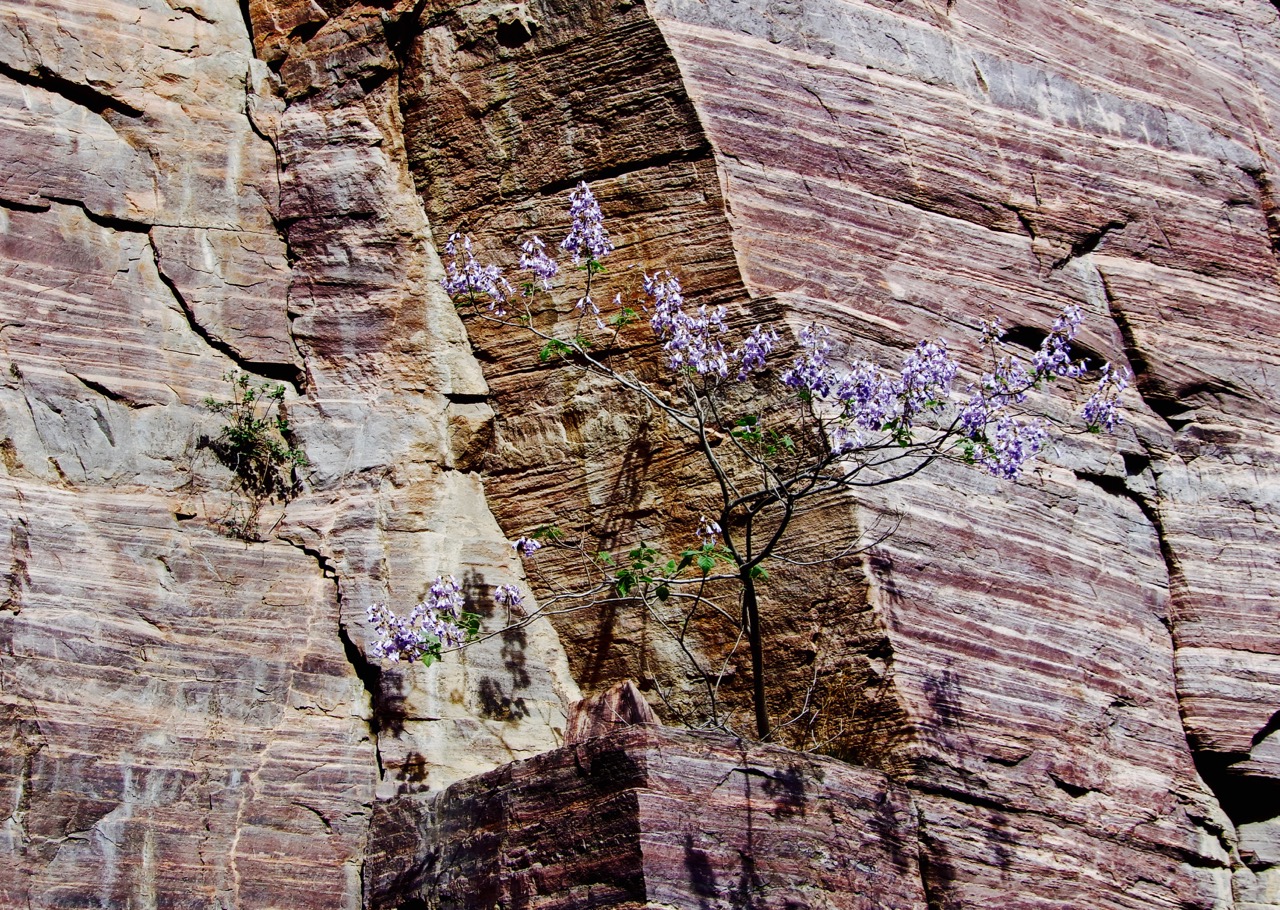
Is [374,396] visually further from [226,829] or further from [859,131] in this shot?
[859,131]

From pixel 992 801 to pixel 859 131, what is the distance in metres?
4.03

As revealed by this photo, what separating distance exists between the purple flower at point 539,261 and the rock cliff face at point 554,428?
31 cm

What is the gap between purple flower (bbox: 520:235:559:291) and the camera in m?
7.63

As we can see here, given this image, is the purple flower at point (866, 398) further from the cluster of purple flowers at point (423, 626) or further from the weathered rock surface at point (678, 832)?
the cluster of purple flowers at point (423, 626)

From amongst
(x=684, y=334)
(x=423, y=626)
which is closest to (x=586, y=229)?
(x=684, y=334)

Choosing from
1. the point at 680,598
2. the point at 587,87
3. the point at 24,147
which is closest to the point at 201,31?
the point at 24,147

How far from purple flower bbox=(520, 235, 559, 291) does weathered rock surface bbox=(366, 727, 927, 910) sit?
8.01ft

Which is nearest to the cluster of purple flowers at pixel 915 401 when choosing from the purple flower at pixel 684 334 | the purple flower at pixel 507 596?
the purple flower at pixel 684 334

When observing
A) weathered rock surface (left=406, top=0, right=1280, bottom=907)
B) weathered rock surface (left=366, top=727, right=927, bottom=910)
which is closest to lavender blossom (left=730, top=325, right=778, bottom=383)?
weathered rock surface (left=406, top=0, right=1280, bottom=907)

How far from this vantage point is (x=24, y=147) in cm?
860

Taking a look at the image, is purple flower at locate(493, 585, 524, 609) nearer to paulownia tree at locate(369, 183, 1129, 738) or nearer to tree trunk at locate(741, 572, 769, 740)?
paulownia tree at locate(369, 183, 1129, 738)

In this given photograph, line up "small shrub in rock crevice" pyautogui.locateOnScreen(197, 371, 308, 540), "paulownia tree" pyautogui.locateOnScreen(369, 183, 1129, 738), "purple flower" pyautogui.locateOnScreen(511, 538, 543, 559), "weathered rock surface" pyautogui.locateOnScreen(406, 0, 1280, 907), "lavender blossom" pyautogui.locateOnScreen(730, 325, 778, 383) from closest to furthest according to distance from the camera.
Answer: "paulownia tree" pyautogui.locateOnScreen(369, 183, 1129, 738), "lavender blossom" pyautogui.locateOnScreen(730, 325, 778, 383), "weathered rock surface" pyautogui.locateOnScreen(406, 0, 1280, 907), "purple flower" pyautogui.locateOnScreen(511, 538, 543, 559), "small shrub in rock crevice" pyautogui.locateOnScreen(197, 371, 308, 540)

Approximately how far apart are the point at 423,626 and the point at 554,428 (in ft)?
5.37

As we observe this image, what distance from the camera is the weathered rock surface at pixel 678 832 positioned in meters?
6.30
